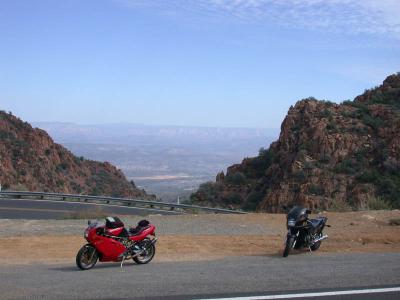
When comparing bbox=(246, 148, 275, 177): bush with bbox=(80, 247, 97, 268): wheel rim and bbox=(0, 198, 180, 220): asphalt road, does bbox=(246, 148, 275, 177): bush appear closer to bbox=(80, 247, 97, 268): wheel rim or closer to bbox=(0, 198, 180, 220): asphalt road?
bbox=(0, 198, 180, 220): asphalt road

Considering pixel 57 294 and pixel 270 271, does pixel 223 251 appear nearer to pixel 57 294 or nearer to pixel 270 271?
pixel 270 271

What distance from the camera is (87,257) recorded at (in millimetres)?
11211

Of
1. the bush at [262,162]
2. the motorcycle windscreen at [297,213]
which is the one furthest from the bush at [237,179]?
the motorcycle windscreen at [297,213]

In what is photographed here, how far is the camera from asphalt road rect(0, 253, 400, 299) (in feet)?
28.8

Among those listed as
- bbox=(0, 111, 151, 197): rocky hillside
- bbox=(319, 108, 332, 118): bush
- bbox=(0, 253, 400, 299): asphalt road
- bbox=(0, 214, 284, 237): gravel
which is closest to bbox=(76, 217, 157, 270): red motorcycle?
bbox=(0, 253, 400, 299): asphalt road

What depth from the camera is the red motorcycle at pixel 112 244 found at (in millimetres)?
11108

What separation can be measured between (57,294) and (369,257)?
6.94 metres

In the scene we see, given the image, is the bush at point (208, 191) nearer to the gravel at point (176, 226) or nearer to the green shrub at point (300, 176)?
the green shrub at point (300, 176)

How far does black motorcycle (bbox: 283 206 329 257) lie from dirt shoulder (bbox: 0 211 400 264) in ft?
1.35

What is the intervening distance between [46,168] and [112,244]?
1738 inches

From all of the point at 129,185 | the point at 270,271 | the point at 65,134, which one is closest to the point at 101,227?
the point at 270,271

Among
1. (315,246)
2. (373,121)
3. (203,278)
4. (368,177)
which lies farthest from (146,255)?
(373,121)

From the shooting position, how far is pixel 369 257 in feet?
41.1

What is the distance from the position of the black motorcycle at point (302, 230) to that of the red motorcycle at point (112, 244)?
122 inches
